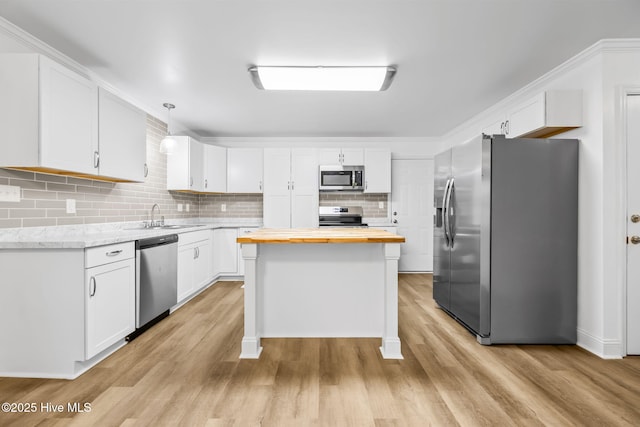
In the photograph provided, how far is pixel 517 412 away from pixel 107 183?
4026mm

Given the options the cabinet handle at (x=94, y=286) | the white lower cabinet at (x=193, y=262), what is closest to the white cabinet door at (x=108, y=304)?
the cabinet handle at (x=94, y=286)

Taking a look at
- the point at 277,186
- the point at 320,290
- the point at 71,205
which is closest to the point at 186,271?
the point at 71,205

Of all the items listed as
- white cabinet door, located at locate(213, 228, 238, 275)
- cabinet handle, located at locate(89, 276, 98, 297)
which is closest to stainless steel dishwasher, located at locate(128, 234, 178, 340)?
cabinet handle, located at locate(89, 276, 98, 297)

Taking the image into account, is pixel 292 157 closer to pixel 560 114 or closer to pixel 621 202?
pixel 560 114

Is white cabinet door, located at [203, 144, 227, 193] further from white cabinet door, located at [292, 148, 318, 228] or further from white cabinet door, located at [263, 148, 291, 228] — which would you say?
white cabinet door, located at [292, 148, 318, 228]

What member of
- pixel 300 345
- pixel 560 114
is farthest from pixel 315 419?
pixel 560 114

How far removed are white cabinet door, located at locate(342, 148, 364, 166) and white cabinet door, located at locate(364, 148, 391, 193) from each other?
0.09 meters

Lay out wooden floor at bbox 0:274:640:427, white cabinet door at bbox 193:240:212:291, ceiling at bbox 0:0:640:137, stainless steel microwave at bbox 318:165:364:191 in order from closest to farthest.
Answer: wooden floor at bbox 0:274:640:427
ceiling at bbox 0:0:640:137
white cabinet door at bbox 193:240:212:291
stainless steel microwave at bbox 318:165:364:191

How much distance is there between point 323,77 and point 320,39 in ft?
1.57

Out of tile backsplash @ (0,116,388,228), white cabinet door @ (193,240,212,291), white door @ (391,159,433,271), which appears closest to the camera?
tile backsplash @ (0,116,388,228)

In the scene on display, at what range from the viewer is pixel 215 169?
16.6ft

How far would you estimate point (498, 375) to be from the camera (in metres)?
2.14

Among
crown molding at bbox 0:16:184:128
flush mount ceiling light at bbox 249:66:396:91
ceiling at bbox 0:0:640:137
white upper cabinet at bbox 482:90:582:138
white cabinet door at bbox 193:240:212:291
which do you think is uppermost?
Result: ceiling at bbox 0:0:640:137

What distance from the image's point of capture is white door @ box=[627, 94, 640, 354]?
2424mm
